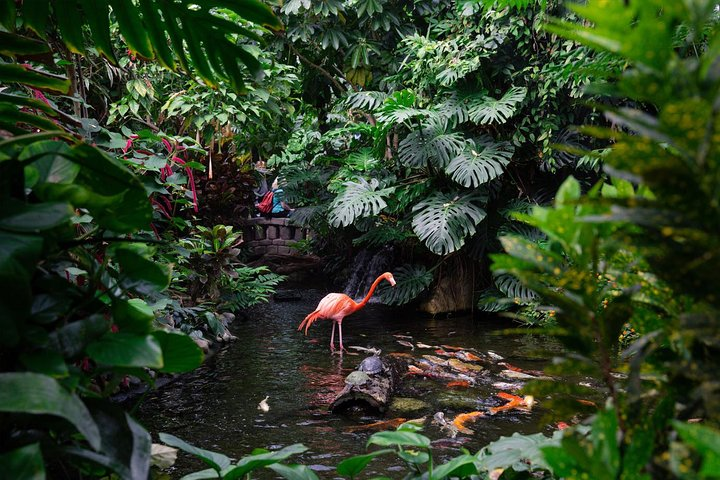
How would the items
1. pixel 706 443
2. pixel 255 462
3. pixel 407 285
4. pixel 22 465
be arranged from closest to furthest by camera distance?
pixel 706 443 → pixel 22 465 → pixel 255 462 → pixel 407 285

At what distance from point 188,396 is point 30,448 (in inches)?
128

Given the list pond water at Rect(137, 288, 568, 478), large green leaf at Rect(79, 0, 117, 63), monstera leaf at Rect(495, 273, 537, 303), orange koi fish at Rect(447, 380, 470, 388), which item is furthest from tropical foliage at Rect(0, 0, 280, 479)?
monstera leaf at Rect(495, 273, 537, 303)

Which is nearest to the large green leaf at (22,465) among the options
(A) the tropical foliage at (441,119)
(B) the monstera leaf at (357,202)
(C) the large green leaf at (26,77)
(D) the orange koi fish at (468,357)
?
(C) the large green leaf at (26,77)

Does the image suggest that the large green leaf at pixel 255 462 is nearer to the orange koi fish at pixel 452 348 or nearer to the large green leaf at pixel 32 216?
the large green leaf at pixel 32 216

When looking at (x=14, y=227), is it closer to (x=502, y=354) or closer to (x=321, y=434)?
(x=321, y=434)

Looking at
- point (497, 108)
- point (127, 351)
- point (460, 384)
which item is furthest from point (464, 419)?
point (497, 108)

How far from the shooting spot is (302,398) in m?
3.64

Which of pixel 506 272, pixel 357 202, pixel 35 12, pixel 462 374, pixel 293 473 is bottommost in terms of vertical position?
pixel 462 374

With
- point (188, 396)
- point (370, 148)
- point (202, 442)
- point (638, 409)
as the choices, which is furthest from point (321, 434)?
point (370, 148)

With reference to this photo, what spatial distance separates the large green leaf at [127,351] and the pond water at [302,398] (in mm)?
1375

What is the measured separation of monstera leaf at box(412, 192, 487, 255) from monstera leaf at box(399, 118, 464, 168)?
44 cm

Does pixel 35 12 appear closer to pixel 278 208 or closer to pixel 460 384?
pixel 460 384

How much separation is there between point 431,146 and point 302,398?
3545 millimetres

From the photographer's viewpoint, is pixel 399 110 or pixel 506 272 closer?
pixel 506 272
